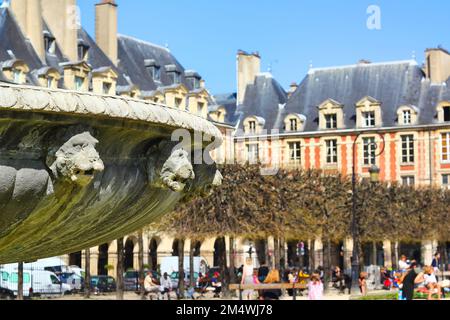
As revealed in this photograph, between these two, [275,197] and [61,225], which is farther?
[275,197]

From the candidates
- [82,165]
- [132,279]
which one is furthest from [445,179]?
[82,165]

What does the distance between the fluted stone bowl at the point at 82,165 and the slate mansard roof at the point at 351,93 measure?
54187 mm

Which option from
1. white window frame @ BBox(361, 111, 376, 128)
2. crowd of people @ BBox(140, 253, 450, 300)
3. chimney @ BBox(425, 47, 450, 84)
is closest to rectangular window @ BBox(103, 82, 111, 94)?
crowd of people @ BBox(140, 253, 450, 300)

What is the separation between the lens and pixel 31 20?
43.4 metres

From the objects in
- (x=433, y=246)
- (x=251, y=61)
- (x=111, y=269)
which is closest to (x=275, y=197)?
(x=111, y=269)

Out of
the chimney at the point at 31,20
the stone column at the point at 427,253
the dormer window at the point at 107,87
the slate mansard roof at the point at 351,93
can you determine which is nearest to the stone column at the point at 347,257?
the stone column at the point at 427,253

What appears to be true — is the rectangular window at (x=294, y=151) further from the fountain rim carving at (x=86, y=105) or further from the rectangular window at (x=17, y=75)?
the fountain rim carving at (x=86, y=105)

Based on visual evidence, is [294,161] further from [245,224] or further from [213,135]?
[213,135]

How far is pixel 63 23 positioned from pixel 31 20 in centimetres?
358

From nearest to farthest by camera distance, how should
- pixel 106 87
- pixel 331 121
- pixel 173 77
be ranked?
pixel 106 87, pixel 173 77, pixel 331 121

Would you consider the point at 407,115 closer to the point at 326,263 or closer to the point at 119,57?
the point at 119,57

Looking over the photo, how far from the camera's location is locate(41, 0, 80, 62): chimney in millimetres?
46250
